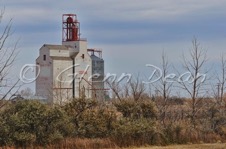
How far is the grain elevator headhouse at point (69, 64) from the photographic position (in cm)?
4325

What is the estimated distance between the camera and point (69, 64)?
50.0 metres

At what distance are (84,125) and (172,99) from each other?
27.6 ft

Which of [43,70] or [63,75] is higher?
[43,70]

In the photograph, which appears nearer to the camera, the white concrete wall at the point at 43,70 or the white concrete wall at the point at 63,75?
the white concrete wall at the point at 63,75

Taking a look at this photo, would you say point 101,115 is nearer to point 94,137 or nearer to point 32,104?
point 94,137

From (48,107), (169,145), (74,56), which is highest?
(74,56)

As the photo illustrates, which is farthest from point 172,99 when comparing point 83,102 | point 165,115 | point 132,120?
point 83,102

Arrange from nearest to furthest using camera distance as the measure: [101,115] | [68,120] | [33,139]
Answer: [33,139]
[68,120]
[101,115]

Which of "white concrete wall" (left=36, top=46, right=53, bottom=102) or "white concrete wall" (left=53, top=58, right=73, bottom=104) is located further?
"white concrete wall" (left=36, top=46, right=53, bottom=102)

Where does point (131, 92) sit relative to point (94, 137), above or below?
above

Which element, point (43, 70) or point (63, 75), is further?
point (43, 70)

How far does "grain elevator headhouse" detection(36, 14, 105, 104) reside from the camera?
43.2m

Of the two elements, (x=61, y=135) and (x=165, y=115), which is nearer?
(x=61, y=135)

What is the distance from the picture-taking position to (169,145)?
72.2ft
